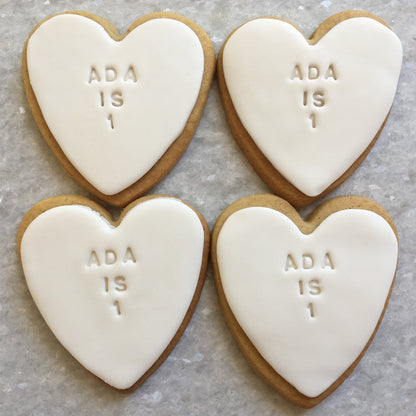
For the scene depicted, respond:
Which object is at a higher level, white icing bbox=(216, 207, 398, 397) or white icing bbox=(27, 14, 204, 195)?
white icing bbox=(27, 14, 204, 195)

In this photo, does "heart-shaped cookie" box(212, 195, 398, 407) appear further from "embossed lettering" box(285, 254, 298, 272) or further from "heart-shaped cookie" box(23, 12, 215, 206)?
"heart-shaped cookie" box(23, 12, 215, 206)

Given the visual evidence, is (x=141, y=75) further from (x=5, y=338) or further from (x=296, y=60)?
(x=5, y=338)

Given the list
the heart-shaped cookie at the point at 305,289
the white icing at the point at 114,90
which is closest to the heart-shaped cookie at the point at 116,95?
the white icing at the point at 114,90

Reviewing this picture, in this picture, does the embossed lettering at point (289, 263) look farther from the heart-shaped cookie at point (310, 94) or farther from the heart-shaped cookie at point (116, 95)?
the heart-shaped cookie at point (116, 95)

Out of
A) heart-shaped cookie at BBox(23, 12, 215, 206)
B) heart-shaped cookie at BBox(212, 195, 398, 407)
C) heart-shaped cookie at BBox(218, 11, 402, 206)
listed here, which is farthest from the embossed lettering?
heart-shaped cookie at BBox(23, 12, 215, 206)

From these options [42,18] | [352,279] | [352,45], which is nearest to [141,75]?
[42,18]
